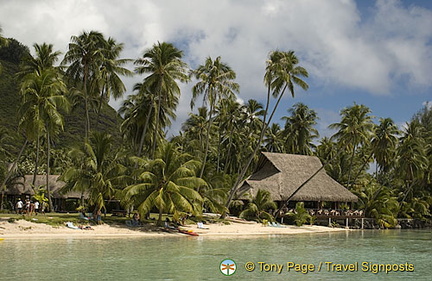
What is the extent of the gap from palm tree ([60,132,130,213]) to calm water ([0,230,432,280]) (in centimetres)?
387

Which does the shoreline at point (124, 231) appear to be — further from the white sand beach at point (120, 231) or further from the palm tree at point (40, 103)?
the palm tree at point (40, 103)

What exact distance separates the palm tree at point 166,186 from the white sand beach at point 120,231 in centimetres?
121

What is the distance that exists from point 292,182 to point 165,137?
10471 mm

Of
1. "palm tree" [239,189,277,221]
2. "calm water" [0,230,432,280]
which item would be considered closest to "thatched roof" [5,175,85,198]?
"palm tree" [239,189,277,221]

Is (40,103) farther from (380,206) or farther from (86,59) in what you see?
(380,206)

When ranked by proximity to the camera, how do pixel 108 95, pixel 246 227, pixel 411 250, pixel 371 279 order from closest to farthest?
pixel 371 279
pixel 411 250
pixel 246 227
pixel 108 95

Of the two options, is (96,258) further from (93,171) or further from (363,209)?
(363,209)

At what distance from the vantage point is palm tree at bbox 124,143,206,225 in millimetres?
23531

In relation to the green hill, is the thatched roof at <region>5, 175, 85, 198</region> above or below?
below

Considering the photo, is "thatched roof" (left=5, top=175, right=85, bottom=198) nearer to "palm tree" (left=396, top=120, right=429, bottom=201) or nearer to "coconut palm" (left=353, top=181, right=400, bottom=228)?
"coconut palm" (left=353, top=181, right=400, bottom=228)

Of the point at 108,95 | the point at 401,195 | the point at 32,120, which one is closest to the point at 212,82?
the point at 108,95

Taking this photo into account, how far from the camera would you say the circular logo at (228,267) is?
13734 mm

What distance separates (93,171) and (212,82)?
9.74 m

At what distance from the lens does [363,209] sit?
1547 inches
